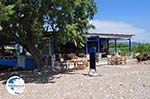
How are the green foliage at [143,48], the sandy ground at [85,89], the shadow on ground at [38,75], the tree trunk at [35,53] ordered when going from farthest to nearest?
1. the green foliage at [143,48]
2. the tree trunk at [35,53]
3. the shadow on ground at [38,75]
4. the sandy ground at [85,89]

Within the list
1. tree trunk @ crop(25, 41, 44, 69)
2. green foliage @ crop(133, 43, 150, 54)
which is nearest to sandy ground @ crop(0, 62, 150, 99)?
tree trunk @ crop(25, 41, 44, 69)

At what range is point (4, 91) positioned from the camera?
594 inches

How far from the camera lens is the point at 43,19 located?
20250 millimetres

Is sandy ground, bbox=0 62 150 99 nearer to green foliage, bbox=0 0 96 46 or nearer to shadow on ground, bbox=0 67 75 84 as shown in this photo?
shadow on ground, bbox=0 67 75 84

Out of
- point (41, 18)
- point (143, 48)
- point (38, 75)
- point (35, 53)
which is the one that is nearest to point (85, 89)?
point (41, 18)

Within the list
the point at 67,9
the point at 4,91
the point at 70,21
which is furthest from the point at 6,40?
the point at 4,91

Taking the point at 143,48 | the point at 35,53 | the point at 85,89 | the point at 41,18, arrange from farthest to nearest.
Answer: the point at 143,48 → the point at 35,53 → the point at 41,18 → the point at 85,89

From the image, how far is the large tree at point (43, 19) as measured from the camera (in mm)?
18994

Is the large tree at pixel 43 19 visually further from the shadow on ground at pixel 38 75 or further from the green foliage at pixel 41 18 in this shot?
the shadow on ground at pixel 38 75

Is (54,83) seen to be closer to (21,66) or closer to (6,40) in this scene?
(6,40)

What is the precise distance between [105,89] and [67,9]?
589cm

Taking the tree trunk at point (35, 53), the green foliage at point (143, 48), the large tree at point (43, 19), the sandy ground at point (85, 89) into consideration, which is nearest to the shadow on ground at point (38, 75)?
the sandy ground at point (85, 89)

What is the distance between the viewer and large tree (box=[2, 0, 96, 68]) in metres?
19.0

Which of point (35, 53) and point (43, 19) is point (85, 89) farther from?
point (35, 53)
